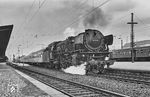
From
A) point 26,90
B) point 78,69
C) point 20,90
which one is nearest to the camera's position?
Answer: point 20,90

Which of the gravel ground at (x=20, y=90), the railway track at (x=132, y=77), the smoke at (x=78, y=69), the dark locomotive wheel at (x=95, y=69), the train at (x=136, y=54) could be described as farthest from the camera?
the train at (x=136, y=54)

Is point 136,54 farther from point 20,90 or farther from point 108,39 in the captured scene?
point 20,90

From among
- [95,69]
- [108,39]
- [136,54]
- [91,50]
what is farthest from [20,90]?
[136,54]

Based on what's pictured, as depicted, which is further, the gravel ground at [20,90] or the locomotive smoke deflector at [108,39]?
the locomotive smoke deflector at [108,39]

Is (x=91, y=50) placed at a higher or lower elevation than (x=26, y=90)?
higher

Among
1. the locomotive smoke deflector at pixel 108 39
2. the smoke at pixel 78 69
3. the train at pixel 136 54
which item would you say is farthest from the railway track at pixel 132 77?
the train at pixel 136 54

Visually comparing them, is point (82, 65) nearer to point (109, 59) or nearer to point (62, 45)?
point (109, 59)

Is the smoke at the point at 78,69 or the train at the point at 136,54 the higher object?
the train at the point at 136,54

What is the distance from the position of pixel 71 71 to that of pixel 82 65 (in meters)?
3.15

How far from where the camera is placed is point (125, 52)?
41.1 m

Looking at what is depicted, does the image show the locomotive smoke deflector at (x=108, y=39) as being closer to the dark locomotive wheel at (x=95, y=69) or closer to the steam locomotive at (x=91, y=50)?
the steam locomotive at (x=91, y=50)

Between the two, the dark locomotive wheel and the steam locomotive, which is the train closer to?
the steam locomotive

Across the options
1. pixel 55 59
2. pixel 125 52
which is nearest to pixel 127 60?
pixel 125 52

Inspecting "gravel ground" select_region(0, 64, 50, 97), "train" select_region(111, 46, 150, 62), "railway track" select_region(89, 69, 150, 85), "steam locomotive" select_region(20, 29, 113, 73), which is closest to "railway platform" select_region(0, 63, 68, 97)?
"gravel ground" select_region(0, 64, 50, 97)
